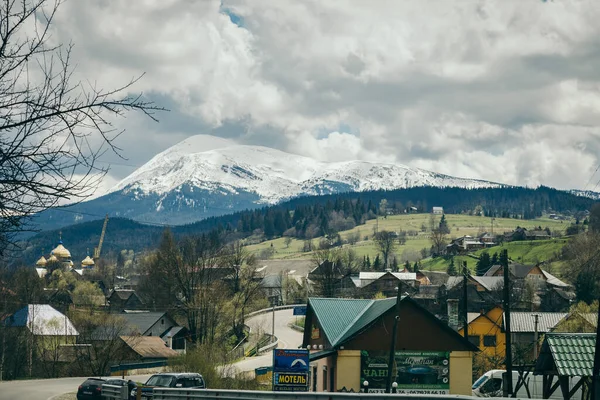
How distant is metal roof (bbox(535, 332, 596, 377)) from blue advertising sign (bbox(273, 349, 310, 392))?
10341 millimetres

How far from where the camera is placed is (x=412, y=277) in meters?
174

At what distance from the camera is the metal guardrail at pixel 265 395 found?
18938 millimetres

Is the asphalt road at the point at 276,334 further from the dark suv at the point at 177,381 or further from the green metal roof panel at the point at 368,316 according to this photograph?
the dark suv at the point at 177,381

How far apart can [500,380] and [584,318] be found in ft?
88.3

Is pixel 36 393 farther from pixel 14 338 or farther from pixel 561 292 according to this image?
pixel 561 292

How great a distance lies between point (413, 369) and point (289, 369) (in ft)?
47.5

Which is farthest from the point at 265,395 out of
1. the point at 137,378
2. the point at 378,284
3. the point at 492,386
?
the point at 378,284

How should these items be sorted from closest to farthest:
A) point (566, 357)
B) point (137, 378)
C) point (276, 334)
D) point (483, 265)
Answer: point (566, 357) → point (137, 378) → point (276, 334) → point (483, 265)

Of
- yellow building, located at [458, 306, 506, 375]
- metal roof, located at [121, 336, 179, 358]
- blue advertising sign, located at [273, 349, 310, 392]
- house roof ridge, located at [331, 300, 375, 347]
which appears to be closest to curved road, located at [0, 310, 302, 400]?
metal roof, located at [121, 336, 179, 358]

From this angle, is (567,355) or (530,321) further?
(530,321)

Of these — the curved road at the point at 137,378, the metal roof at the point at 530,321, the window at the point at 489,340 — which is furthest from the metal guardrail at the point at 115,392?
the window at the point at 489,340

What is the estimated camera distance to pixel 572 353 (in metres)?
27.0

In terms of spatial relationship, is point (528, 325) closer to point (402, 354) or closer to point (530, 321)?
point (530, 321)

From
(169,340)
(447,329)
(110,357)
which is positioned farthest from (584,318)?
(169,340)
